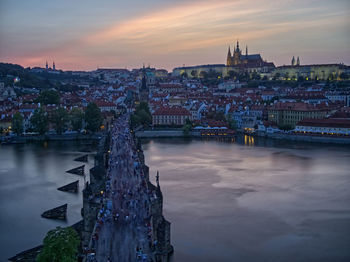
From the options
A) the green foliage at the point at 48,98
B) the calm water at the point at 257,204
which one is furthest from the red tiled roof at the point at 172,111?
the calm water at the point at 257,204

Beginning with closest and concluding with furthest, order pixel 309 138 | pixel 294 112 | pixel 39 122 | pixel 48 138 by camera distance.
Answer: pixel 309 138 → pixel 48 138 → pixel 39 122 → pixel 294 112

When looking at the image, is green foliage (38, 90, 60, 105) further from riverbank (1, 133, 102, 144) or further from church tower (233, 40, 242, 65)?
church tower (233, 40, 242, 65)

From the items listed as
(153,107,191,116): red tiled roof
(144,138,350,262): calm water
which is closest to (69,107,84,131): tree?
(153,107,191,116): red tiled roof

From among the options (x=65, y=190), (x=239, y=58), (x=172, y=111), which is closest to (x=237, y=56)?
(x=239, y=58)

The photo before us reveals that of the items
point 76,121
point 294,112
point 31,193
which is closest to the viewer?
point 31,193

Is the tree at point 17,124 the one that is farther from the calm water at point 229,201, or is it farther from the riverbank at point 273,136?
the riverbank at point 273,136

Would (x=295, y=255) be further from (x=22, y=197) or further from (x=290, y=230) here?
(x=22, y=197)

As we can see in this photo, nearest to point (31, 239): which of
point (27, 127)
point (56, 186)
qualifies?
point (56, 186)

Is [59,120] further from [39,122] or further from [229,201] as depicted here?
[229,201]
